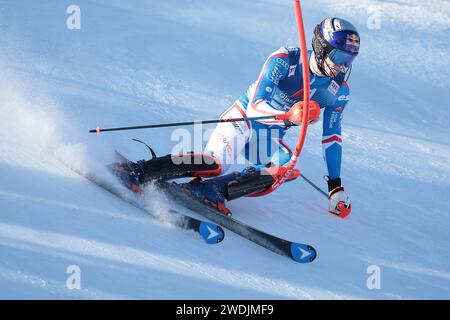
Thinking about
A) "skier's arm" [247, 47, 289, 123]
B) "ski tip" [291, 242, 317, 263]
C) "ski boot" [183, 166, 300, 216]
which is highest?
"skier's arm" [247, 47, 289, 123]

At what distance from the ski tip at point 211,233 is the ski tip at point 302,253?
50 centimetres

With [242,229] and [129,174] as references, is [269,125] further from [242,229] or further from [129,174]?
[129,174]

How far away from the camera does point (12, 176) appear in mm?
5141

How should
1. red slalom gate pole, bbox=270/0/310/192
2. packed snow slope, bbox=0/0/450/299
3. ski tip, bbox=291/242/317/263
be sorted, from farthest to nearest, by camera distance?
ski tip, bbox=291/242/317/263, red slalom gate pole, bbox=270/0/310/192, packed snow slope, bbox=0/0/450/299

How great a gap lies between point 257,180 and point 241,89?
11.1 feet

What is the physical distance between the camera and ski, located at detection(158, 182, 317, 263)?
496 centimetres

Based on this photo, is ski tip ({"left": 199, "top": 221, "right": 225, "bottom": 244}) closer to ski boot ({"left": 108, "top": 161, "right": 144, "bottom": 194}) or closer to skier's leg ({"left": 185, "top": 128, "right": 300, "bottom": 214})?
skier's leg ({"left": 185, "top": 128, "right": 300, "bottom": 214})

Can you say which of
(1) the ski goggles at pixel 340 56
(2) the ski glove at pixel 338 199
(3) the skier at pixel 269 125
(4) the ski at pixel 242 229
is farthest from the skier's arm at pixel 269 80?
(2) the ski glove at pixel 338 199

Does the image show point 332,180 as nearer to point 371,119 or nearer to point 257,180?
point 257,180

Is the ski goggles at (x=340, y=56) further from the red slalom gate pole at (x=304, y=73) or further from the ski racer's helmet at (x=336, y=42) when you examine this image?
the red slalom gate pole at (x=304, y=73)

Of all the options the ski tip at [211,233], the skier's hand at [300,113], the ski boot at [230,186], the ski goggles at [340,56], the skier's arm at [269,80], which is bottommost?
the ski tip at [211,233]

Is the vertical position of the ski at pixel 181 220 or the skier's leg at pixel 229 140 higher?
the skier's leg at pixel 229 140

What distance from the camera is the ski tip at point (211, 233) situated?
486 cm

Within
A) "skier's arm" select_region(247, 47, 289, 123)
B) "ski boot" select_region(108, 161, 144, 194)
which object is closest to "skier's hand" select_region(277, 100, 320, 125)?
"skier's arm" select_region(247, 47, 289, 123)
